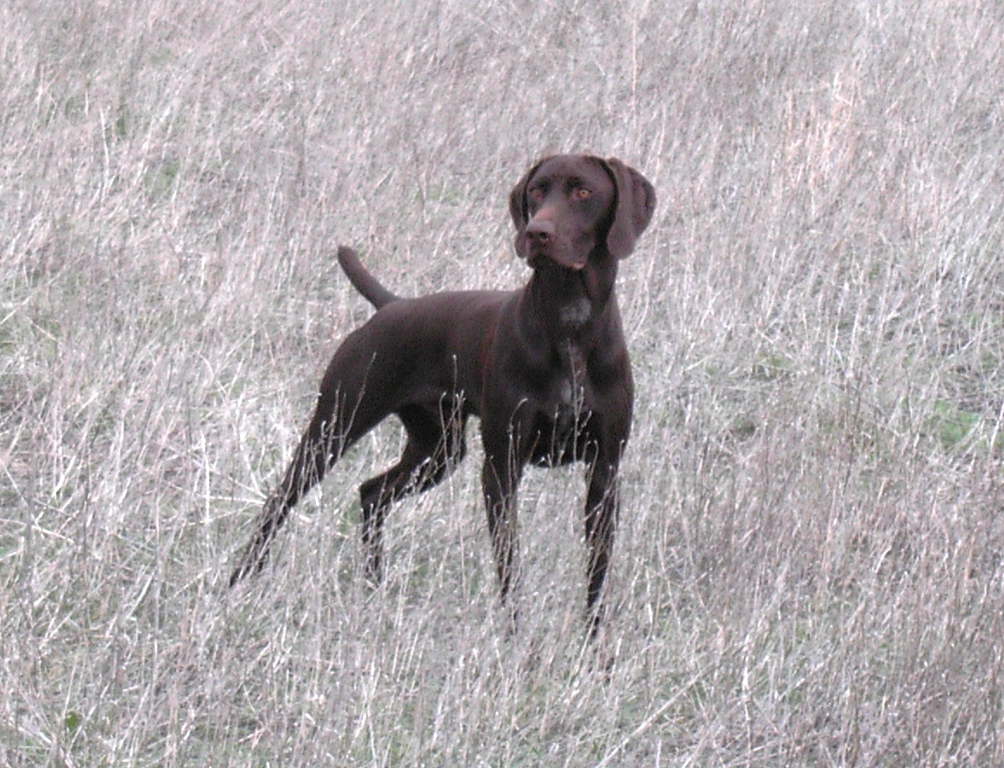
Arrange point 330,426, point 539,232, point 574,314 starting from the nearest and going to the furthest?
point 539,232 → point 574,314 → point 330,426

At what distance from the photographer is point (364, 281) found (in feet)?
13.6

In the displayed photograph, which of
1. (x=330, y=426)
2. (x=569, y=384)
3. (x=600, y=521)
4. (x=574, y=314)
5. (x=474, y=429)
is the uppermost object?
(x=574, y=314)

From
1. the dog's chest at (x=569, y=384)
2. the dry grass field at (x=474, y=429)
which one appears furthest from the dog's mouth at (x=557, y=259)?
the dry grass field at (x=474, y=429)

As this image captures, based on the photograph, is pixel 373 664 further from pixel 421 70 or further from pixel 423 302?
pixel 421 70

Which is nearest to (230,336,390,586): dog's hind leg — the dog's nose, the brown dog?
the brown dog

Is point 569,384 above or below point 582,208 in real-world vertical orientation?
below

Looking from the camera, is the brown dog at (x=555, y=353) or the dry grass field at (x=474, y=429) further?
the brown dog at (x=555, y=353)

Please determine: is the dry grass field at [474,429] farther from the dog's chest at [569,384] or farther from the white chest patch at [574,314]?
the white chest patch at [574,314]

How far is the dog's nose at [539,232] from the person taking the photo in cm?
337

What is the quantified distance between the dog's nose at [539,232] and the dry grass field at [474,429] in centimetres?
70

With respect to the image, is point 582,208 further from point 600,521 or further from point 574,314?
point 600,521

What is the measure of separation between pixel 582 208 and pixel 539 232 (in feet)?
0.66

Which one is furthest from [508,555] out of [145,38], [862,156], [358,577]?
[145,38]

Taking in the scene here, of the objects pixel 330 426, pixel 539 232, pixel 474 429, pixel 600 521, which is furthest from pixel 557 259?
pixel 474 429
